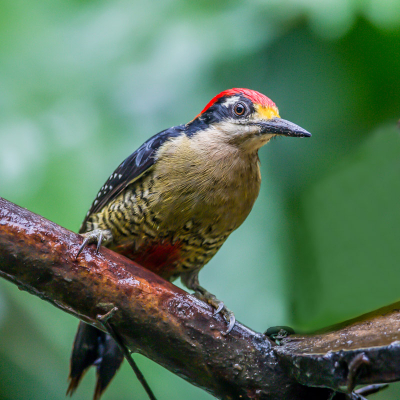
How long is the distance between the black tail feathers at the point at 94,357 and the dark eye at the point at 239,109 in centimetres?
137

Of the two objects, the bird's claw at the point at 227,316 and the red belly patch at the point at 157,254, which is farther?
the red belly patch at the point at 157,254

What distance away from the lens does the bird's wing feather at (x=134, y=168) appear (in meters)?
2.29

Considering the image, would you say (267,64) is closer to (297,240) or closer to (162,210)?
(297,240)

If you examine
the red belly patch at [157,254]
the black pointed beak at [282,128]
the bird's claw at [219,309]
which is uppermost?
the black pointed beak at [282,128]

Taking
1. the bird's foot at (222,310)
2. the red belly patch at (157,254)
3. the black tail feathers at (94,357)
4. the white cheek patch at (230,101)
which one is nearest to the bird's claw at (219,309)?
the bird's foot at (222,310)

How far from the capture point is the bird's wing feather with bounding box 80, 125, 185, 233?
2293mm

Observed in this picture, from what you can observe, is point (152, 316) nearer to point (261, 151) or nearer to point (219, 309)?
point (219, 309)

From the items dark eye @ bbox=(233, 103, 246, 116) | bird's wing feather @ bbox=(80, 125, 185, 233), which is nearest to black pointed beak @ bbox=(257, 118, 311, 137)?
dark eye @ bbox=(233, 103, 246, 116)

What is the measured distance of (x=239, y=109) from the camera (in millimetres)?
2295

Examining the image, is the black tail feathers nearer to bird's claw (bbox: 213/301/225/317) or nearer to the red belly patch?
the red belly patch

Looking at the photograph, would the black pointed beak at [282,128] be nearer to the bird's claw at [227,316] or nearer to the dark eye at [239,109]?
the dark eye at [239,109]

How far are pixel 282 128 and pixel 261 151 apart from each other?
77 centimetres

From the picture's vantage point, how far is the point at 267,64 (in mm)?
2977

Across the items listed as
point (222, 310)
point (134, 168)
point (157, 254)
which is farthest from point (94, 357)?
point (134, 168)
